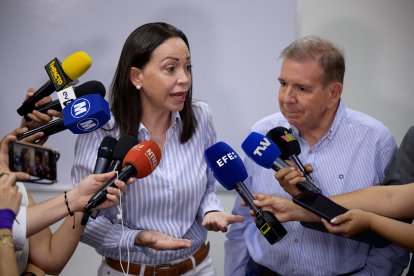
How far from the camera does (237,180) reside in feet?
7.80

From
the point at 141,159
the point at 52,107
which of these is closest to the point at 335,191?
the point at 141,159

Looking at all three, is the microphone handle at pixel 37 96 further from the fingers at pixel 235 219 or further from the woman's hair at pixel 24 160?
the fingers at pixel 235 219

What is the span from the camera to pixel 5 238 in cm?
198

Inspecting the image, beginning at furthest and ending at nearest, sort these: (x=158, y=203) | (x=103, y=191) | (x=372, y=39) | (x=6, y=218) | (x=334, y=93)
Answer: (x=372, y=39) → (x=334, y=93) → (x=158, y=203) → (x=103, y=191) → (x=6, y=218)

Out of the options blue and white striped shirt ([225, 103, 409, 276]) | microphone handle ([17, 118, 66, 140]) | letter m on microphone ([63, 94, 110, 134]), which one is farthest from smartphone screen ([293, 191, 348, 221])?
microphone handle ([17, 118, 66, 140])

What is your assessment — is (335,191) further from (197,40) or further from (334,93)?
(197,40)

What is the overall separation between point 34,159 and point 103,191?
262mm

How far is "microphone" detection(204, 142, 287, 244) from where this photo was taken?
2.25 m

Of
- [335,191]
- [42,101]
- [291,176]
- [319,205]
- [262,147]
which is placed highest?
[42,101]

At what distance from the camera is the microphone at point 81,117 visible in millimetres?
2330

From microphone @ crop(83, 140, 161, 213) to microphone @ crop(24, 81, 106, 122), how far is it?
1.29ft

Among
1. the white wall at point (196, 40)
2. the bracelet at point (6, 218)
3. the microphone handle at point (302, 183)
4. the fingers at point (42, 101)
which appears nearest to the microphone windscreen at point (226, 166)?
the microphone handle at point (302, 183)

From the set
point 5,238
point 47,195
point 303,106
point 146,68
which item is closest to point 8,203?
point 5,238

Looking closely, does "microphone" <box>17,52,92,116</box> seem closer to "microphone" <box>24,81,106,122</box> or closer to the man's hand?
"microphone" <box>24,81,106,122</box>
